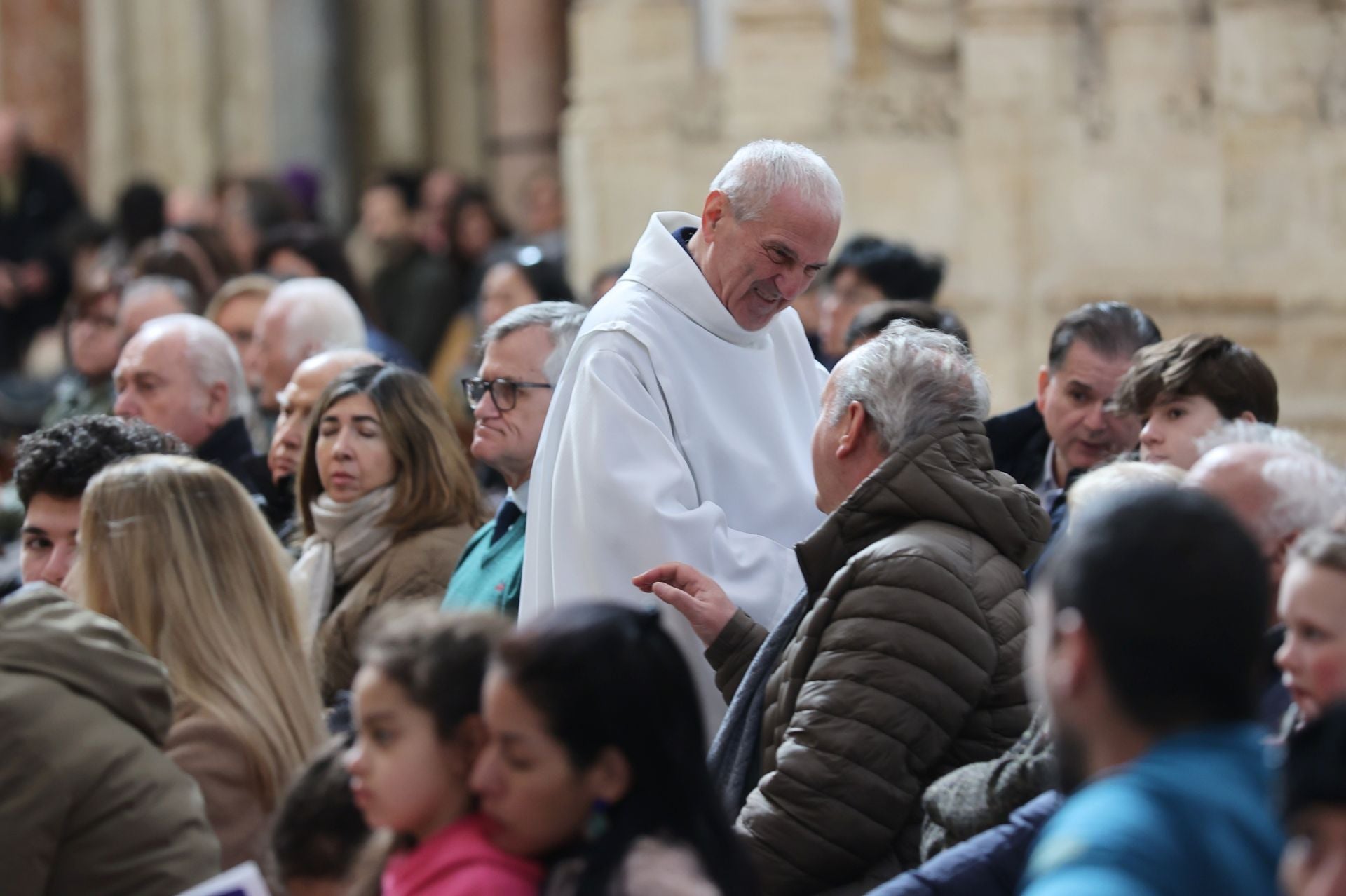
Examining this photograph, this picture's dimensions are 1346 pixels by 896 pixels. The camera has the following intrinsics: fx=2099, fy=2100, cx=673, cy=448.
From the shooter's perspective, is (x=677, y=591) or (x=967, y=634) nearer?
(x=967, y=634)

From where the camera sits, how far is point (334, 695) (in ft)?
16.5

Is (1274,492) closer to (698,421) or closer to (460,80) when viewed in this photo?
(698,421)

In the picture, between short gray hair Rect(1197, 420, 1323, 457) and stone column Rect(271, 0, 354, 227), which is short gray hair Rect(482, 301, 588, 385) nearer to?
short gray hair Rect(1197, 420, 1323, 457)

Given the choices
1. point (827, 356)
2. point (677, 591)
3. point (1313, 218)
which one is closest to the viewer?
point (677, 591)

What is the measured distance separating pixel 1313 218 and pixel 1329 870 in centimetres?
692

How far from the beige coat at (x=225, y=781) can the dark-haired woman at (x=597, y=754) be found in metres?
1.20

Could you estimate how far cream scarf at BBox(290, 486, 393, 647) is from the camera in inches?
207

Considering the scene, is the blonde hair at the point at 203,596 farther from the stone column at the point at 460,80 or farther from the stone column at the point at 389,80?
the stone column at the point at 460,80

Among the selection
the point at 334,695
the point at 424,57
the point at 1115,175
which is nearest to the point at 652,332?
the point at 334,695

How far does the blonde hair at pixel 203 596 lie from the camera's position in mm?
3764

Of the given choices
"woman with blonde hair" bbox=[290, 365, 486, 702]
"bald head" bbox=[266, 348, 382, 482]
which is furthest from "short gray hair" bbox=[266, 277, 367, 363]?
"woman with blonde hair" bbox=[290, 365, 486, 702]

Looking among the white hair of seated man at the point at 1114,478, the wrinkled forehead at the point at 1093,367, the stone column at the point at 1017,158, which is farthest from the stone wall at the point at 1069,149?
the white hair of seated man at the point at 1114,478

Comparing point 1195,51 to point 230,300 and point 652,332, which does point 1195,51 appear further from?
point 652,332

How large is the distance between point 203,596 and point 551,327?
1.57m
